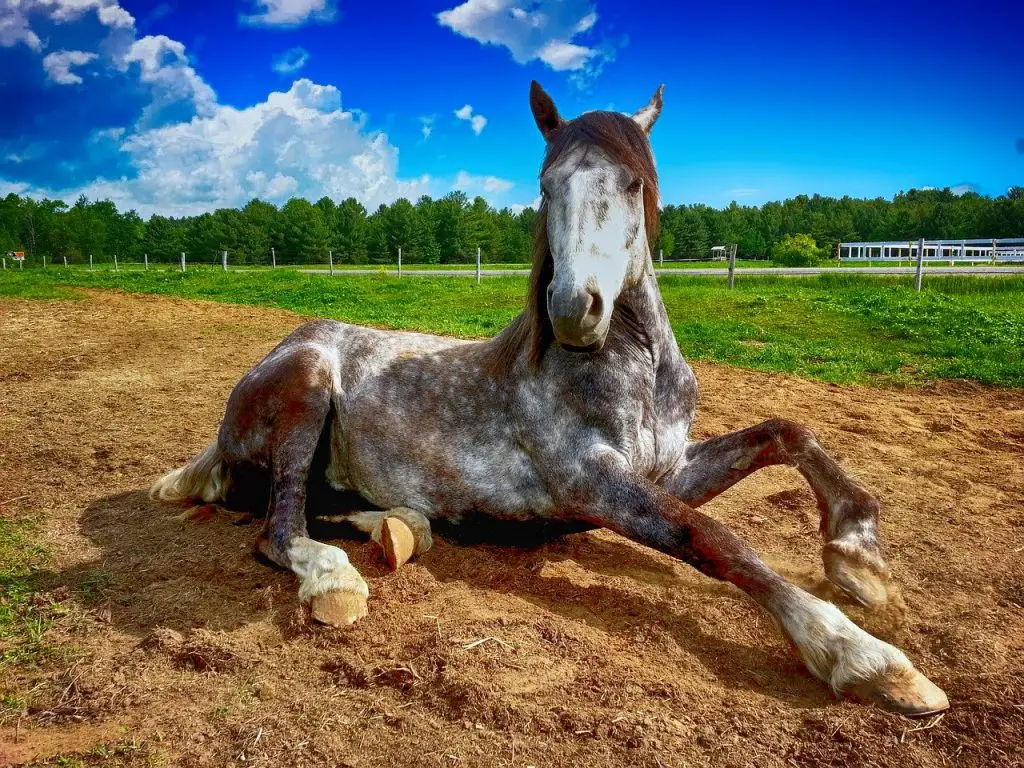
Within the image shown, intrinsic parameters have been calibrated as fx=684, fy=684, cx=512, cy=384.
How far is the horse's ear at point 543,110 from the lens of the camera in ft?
11.3

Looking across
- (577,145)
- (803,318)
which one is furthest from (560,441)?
(803,318)

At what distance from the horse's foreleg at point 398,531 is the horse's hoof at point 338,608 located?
1.43 ft

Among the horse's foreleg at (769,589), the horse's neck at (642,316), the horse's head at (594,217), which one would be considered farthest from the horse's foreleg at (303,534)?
the horse's neck at (642,316)

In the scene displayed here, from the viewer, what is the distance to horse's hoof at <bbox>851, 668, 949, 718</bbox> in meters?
2.22

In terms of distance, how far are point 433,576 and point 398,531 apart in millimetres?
280

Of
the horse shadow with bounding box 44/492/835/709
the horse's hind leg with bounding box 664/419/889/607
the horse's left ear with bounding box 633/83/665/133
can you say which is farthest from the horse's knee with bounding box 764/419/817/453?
the horse's left ear with bounding box 633/83/665/133

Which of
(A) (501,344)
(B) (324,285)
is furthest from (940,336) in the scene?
(B) (324,285)

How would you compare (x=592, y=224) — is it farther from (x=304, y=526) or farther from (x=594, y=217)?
(x=304, y=526)

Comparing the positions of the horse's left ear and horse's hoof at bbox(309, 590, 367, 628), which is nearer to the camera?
horse's hoof at bbox(309, 590, 367, 628)

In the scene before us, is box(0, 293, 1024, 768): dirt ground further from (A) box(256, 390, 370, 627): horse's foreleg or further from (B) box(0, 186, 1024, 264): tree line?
(B) box(0, 186, 1024, 264): tree line

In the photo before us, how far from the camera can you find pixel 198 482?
4.36 metres

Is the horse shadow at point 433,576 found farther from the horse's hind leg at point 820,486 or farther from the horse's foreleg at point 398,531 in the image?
the horse's hind leg at point 820,486

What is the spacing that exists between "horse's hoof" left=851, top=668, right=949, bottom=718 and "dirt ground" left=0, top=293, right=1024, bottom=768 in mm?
52

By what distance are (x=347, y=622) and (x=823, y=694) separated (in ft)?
6.02
